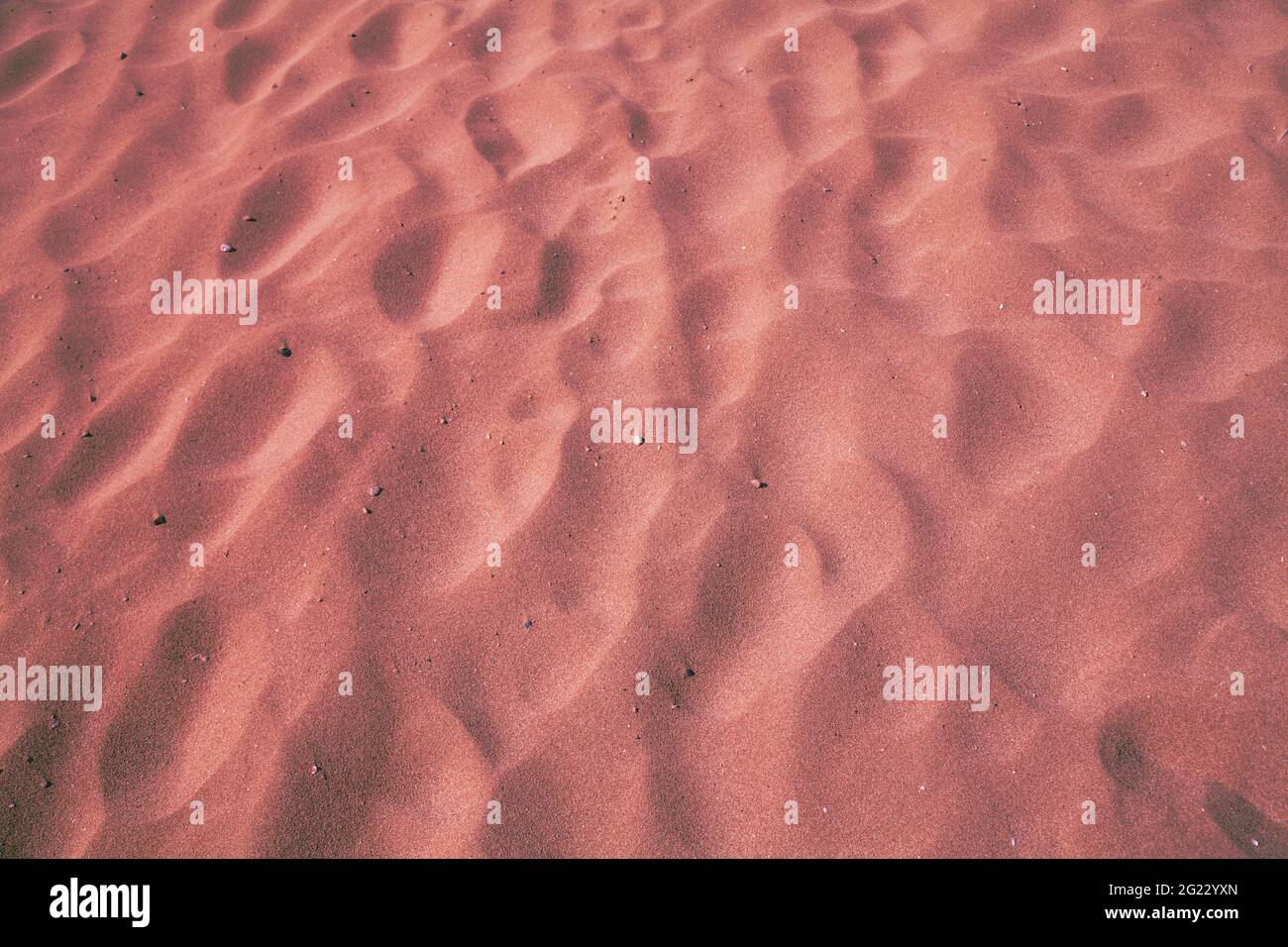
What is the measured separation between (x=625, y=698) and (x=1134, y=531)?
4.29 feet

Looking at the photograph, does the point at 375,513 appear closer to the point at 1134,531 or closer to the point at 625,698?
the point at 625,698

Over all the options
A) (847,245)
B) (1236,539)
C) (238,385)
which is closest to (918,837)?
(1236,539)

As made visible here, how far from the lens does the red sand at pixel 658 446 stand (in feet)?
5.95

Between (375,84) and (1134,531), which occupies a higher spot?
(375,84)

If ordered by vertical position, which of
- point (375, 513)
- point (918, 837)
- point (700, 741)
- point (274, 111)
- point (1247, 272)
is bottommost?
point (918, 837)

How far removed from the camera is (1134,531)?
205 cm

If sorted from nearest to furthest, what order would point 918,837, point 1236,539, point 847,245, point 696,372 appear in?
point 918,837, point 1236,539, point 696,372, point 847,245

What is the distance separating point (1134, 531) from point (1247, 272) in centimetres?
98

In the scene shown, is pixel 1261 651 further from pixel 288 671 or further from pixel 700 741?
pixel 288 671

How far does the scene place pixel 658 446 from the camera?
2.19 meters

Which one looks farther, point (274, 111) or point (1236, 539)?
point (274, 111)

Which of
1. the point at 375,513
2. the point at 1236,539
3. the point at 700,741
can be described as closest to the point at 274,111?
the point at 375,513

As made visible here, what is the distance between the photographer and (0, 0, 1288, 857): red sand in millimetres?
1812

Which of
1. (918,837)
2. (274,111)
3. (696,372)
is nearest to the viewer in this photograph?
(918,837)
